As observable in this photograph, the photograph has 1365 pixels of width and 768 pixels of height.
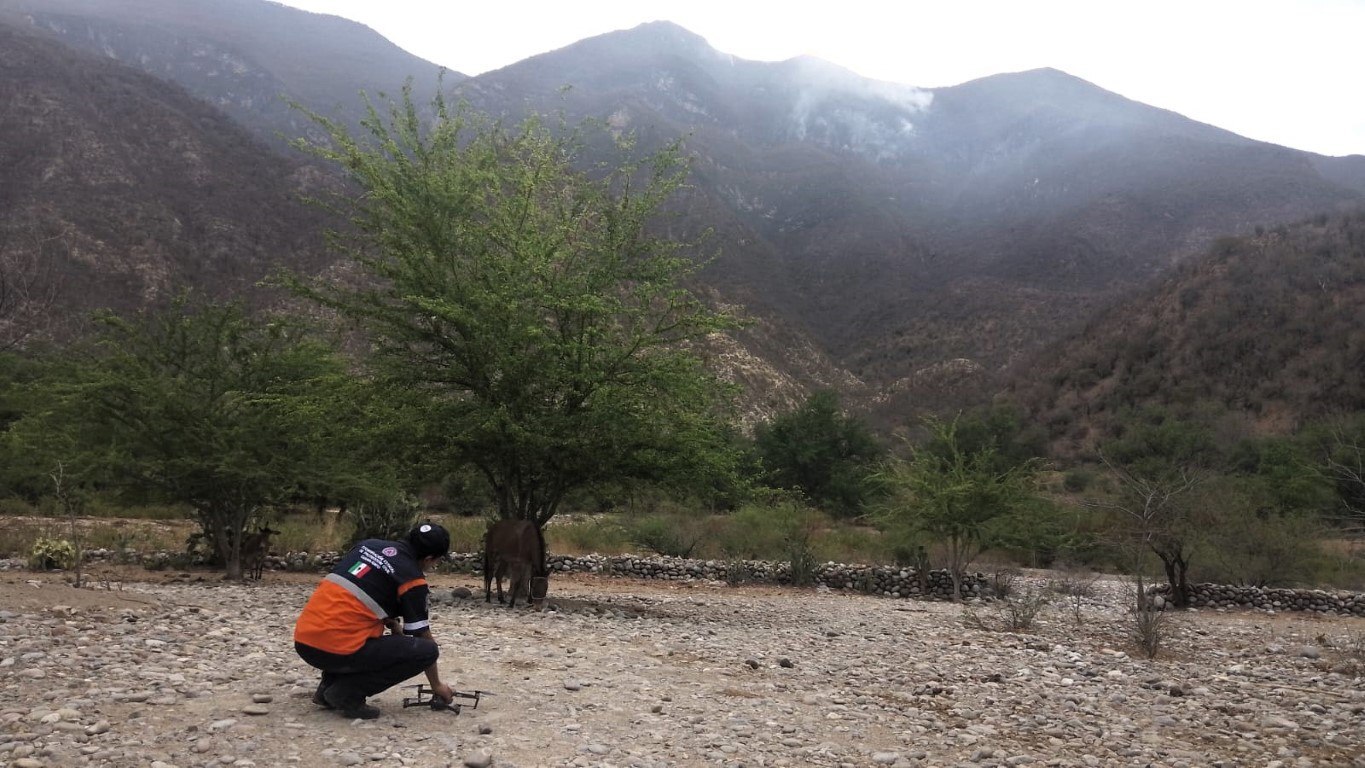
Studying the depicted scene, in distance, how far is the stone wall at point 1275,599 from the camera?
22.8 m

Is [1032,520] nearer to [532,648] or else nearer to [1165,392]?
[532,648]

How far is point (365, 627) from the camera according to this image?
20.4 feet

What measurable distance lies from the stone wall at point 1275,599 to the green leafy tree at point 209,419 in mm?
20338

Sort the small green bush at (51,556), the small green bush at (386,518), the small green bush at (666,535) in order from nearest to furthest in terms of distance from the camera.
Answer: the small green bush at (51,556) < the small green bush at (386,518) < the small green bush at (666,535)

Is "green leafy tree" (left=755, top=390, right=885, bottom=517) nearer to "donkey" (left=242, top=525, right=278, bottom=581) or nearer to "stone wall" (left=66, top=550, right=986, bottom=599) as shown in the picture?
"stone wall" (left=66, top=550, right=986, bottom=599)

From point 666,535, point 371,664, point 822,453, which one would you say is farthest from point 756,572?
point 822,453

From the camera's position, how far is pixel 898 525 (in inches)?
926

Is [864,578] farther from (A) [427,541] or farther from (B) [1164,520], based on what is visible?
(A) [427,541]

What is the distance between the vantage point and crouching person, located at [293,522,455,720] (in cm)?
613

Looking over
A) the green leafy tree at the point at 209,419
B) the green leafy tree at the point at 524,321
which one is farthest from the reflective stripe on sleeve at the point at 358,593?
the green leafy tree at the point at 209,419

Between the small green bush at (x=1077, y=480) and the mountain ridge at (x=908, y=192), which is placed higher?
the mountain ridge at (x=908, y=192)

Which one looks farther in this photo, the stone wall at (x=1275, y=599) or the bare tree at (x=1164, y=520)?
the stone wall at (x=1275, y=599)

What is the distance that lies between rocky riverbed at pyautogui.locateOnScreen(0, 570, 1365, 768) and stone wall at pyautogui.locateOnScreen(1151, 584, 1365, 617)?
394 inches

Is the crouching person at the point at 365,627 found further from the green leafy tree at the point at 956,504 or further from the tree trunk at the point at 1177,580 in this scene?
the tree trunk at the point at 1177,580
